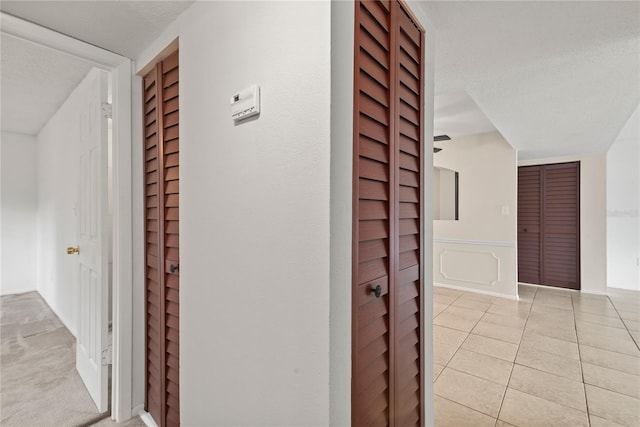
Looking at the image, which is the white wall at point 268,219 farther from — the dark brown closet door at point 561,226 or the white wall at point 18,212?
the dark brown closet door at point 561,226

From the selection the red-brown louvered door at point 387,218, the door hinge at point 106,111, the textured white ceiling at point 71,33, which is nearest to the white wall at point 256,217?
the red-brown louvered door at point 387,218

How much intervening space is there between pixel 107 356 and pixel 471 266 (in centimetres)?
434

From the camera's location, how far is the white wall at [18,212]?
148 inches

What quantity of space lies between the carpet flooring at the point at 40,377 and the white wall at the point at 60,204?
0.19m

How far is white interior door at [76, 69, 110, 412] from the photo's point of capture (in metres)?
1.69

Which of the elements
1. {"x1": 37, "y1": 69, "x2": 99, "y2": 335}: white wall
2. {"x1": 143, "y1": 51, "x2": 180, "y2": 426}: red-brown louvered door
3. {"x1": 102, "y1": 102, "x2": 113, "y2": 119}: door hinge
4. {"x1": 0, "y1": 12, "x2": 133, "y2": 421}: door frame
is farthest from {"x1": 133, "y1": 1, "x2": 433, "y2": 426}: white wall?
{"x1": 37, "y1": 69, "x2": 99, "y2": 335}: white wall

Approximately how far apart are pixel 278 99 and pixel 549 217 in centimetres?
537

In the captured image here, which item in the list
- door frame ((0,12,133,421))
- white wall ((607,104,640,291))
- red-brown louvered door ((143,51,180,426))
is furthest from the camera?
white wall ((607,104,640,291))

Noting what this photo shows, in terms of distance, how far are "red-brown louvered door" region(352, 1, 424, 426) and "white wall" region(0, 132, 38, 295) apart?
4.95 meters

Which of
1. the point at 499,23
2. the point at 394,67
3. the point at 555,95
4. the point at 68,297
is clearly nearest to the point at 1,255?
the point at 68,297

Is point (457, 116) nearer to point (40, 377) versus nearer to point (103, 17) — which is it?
point (103, 17)

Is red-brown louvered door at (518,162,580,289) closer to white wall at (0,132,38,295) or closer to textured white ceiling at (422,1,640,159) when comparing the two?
textured white ceiling at (422,1,640,159)

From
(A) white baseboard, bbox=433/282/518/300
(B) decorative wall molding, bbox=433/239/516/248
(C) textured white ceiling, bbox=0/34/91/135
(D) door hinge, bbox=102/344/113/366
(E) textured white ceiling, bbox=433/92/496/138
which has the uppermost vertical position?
(E) textured white ceiling, bbox=433/92/496/138

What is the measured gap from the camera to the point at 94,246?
1.78 metres
